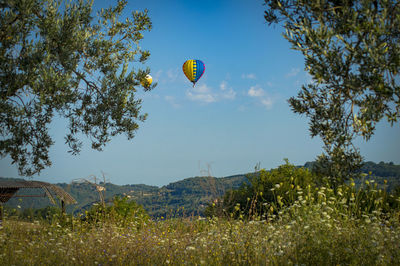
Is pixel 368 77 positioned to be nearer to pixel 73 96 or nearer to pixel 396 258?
pixel 396 258

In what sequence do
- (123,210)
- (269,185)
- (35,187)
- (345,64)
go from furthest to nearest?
(35,187) → (269,185) → (123,210) → (345,64)

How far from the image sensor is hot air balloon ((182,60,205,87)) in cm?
2475

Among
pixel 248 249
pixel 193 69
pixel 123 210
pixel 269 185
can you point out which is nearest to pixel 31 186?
pixel 123 210

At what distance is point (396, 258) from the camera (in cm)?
579

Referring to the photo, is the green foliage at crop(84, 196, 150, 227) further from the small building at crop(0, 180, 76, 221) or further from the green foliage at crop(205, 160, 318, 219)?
the green foliage at crop(205, 160, 318, 219)

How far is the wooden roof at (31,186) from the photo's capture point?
550 inches

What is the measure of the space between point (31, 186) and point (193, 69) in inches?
575

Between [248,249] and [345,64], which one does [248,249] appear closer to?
[248,249]

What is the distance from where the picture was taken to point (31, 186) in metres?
14.1

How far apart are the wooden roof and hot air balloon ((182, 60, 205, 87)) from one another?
13.7m

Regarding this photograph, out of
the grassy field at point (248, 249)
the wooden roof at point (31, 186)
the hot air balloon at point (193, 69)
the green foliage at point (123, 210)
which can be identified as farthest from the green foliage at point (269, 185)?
the hot air balloon at point (193, 69)

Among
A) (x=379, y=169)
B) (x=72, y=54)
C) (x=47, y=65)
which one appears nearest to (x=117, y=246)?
(x=47, y=65)

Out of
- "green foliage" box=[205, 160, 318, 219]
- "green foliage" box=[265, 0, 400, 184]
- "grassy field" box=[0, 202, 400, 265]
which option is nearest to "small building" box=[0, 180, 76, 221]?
"grassy field" box=[0, 202, 400, 265]

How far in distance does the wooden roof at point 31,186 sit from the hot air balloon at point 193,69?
13.7 metres
